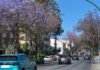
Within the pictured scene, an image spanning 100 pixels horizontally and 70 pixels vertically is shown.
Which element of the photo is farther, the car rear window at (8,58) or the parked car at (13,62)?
the car rear window at (8,58)

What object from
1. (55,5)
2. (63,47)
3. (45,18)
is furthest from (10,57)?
(63,47)

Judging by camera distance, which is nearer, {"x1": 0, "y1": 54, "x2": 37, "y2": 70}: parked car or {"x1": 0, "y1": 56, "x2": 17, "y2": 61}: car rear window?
{"x1": 0, "y1": 54, "x2": 37, "y2": 70}: parked car

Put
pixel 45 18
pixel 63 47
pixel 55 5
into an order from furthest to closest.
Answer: pixel 63 47, pixel 55 5, pixel 45 18

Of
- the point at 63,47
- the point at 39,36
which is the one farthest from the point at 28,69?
the point at 63,47

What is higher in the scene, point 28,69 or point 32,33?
point 32,33

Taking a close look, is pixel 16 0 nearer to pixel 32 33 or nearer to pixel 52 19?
pixel 32 33

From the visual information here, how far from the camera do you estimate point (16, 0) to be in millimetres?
48656

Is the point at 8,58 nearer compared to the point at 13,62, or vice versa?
the point at 13,62

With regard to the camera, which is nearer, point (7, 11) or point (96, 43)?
point (7, 11)

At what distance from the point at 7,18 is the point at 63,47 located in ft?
384

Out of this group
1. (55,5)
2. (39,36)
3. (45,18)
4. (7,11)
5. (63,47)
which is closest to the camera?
(7,11)

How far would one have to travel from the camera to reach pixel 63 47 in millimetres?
164625

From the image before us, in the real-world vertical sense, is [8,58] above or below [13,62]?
above

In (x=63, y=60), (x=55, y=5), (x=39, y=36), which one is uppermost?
(x=55, y=5)
